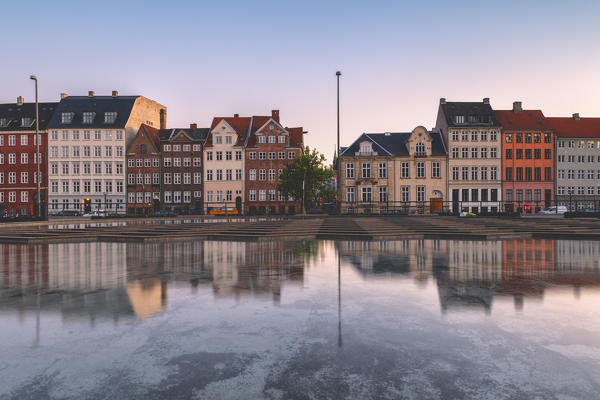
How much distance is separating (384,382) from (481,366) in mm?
997

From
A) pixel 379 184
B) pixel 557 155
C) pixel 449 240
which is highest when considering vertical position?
pixel 557 155

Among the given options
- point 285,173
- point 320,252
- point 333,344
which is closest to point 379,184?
point 285,173

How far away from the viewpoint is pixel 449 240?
15.8 metres

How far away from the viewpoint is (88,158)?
65.5 meters

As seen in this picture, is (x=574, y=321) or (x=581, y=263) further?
(x=581, y=263)

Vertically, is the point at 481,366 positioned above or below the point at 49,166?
below

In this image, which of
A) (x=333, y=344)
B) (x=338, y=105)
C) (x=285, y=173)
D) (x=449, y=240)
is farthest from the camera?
(x=285, y=173)

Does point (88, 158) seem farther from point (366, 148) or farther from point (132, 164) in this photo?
point (366, 148)

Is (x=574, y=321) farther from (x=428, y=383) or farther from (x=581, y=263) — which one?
(x=581, y=263)

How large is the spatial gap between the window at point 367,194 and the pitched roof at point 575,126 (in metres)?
33.3

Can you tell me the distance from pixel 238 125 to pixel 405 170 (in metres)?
29.6

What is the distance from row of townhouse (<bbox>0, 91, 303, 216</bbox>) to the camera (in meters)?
63.6

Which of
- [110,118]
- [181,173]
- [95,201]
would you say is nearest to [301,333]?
[181,173]

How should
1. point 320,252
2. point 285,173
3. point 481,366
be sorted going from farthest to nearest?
point 285,173 < point 320,252 < point 481,366
